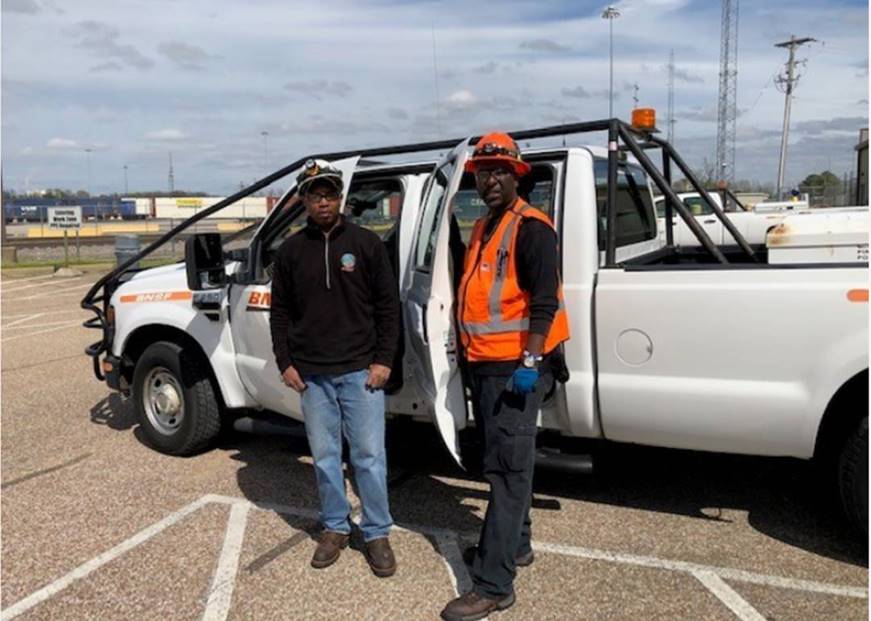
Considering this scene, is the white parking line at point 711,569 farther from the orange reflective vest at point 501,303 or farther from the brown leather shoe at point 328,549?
the orange reflective vest at point 501,303

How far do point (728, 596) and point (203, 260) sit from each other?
3.31 metres

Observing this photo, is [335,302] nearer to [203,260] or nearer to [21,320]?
[203,260]

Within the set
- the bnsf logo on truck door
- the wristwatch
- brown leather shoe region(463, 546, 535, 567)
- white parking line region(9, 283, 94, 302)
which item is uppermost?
the bnsf logo on truck door

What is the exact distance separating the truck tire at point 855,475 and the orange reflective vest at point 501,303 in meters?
1.37

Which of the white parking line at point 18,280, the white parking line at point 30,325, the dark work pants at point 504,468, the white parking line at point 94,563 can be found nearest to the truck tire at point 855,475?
the dark work pants at point 504,468

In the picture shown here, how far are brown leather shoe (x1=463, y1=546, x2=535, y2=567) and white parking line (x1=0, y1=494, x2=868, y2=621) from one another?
0.04 metres

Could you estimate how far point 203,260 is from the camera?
4.63 metres

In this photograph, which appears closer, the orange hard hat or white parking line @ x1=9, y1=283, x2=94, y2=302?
the orange hard hat

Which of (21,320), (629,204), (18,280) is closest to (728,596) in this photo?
(629,204)

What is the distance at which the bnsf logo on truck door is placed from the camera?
4633 millimetres

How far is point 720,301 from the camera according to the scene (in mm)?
3451

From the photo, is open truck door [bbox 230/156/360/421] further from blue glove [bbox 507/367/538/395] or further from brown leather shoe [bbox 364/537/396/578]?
blue glove [bbox 507/367/538/395]

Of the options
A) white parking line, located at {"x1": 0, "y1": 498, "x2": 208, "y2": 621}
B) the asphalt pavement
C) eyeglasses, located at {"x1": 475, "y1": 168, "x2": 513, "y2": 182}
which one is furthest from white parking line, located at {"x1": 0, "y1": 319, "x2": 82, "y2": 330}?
eyeglasses, located at {"x1": 475, "y1": 168, "x2": 513, "y2": 182}

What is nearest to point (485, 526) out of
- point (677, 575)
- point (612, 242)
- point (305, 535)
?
point (677, 575)
